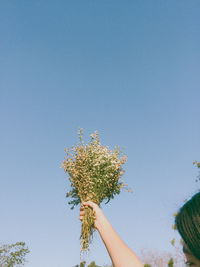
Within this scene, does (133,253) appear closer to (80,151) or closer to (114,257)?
(114,257)

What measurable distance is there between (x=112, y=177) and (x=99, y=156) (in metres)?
0.54

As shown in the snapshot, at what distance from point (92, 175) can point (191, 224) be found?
13.4 feet

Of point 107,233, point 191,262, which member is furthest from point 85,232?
point 191,262

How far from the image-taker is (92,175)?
5441mm

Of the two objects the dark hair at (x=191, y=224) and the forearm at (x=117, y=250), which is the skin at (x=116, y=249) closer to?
the forearm at (x=117, y=250)

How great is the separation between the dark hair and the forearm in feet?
1.97

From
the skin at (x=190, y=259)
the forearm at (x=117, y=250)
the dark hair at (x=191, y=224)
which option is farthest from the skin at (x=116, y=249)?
the dark hair at (x=191, y=224)

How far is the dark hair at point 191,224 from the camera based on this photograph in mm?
1409

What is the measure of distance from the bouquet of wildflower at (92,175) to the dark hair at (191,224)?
11.7 feet

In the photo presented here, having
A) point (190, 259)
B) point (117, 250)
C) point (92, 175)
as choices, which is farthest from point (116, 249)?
point (92, 175)

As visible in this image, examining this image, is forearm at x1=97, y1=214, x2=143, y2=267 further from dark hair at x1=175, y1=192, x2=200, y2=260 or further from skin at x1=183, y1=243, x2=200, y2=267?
dark hair at x1=175, y1=192, x2=200, y2=260

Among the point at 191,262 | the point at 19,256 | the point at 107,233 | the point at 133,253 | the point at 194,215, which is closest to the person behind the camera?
the point at 194,215

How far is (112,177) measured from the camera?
5.75m

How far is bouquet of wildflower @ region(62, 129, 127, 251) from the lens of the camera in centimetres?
514
